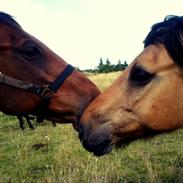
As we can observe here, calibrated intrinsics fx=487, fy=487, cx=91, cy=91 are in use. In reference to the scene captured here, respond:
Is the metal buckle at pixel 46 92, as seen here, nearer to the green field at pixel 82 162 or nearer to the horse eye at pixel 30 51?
the horse eye at pixel 30 51

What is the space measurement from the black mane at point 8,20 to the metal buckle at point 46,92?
2.88 ft

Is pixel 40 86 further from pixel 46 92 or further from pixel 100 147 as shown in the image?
pixel 100 147

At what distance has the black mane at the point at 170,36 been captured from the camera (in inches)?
205

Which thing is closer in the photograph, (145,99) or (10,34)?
(145,99)

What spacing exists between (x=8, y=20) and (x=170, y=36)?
2.09 m

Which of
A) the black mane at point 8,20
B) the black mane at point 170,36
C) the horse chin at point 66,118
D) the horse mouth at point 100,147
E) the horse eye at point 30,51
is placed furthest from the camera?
the black mane at point 8,20

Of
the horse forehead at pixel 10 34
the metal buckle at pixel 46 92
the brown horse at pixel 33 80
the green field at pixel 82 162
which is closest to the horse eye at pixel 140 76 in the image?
the brown horse at pixel 33 80

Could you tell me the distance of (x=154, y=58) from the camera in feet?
17.3

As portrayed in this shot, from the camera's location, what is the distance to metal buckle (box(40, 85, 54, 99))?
5.90m

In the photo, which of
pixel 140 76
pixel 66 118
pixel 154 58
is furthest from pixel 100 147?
pixel 154 58

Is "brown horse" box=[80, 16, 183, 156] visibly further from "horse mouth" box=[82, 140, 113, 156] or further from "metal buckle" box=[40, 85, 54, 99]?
"metal buckle" box=[40, 85, 54, 99]

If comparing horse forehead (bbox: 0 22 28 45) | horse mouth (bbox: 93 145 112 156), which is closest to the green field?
horse mouth (bbox: 93 145 112 156)

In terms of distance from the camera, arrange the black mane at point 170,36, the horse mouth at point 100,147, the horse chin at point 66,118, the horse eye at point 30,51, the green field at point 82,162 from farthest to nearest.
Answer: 1. the green field at point 82,162
2. the horse eye at point 30,51
3. the horse chin at point 66,118
4. the horse mouth at point 100,147
5. the black mane at point 170,36

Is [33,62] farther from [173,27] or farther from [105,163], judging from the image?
[105,163]
